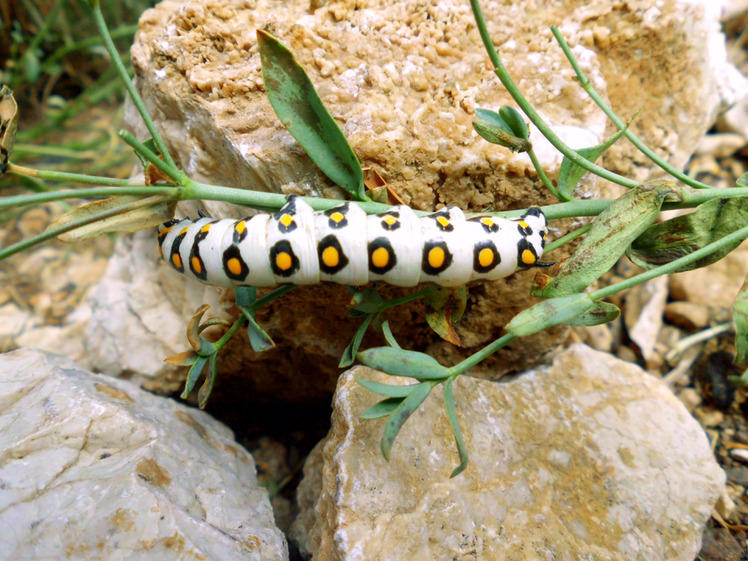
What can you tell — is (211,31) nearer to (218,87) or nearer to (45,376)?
(218,87)

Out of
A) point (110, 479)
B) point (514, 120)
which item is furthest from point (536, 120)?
point (110, 479)

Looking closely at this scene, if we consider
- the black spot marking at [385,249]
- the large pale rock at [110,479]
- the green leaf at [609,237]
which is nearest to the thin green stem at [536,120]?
the green leaf at [609,237]

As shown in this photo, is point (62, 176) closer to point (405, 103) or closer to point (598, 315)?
point (405, 103)

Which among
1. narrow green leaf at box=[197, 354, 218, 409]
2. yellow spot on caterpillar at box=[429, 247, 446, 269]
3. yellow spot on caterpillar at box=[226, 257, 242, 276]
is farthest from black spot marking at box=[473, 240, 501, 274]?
narrow green leaf at box=[197, 354, 218, 409]

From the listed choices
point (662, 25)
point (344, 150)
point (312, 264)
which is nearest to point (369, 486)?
point (312, 264)

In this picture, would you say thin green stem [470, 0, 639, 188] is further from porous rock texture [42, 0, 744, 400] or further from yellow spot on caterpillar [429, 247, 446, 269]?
yellow spot on caterpillar [429, 247, 446, 269]
